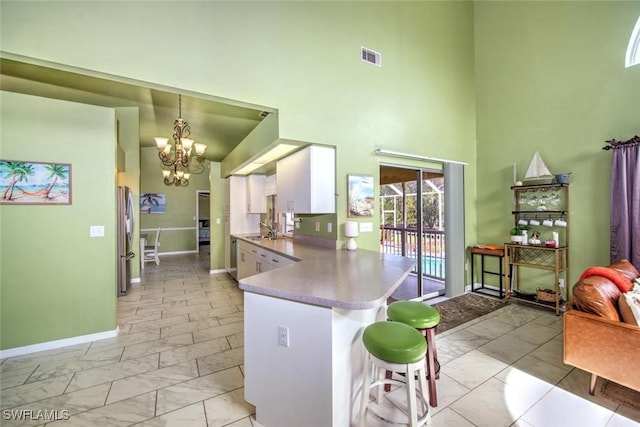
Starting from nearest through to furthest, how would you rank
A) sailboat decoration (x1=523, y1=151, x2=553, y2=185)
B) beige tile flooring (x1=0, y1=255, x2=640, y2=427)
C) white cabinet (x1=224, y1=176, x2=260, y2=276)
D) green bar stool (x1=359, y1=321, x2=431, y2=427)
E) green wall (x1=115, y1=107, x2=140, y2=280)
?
green bar stool (x1=359, y1=321, x2=431, y2=427) < beige tile flooring (x1=0, y1=255, x2=640, y2=427) < sailboat decoration (x1=523, y1=151, x2=553, y2=185) < green wall (x1=115, y1=107, x2=140, y2=280) < white cabinet (x1=224, y1=176, x2=260, y2=276)

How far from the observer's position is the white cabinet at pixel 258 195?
5527 mm

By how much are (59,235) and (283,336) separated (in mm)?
2801

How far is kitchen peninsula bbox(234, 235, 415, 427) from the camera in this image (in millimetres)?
1491

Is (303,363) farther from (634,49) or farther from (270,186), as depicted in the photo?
(634,49)

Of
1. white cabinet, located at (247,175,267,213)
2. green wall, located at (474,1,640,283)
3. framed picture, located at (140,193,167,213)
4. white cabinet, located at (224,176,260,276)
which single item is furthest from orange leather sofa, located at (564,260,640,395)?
framed picture, located at (140,193,167,213)

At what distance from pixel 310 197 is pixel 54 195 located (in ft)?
8.79

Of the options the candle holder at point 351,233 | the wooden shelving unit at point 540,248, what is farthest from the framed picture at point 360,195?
the wooden shelving unit at point 540,248

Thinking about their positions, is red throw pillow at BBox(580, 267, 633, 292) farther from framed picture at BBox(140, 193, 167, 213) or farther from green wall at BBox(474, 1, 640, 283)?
framed picture at BBox(140, 193, 167, 213)

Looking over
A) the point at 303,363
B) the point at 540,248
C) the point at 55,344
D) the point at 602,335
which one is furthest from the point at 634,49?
the point at 55,344

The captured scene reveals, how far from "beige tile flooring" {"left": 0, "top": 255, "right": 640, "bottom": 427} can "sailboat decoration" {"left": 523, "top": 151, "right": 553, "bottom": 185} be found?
1.96 meters

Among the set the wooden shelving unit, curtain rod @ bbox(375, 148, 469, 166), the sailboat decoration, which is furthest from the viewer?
the sailboat decoration

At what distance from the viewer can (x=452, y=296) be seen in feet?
14.1

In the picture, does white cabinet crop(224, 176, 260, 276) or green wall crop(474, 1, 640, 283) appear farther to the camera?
white cabinet crop(224, 176, 260, 276)

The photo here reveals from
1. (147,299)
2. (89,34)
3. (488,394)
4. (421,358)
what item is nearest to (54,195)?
(89,34)
